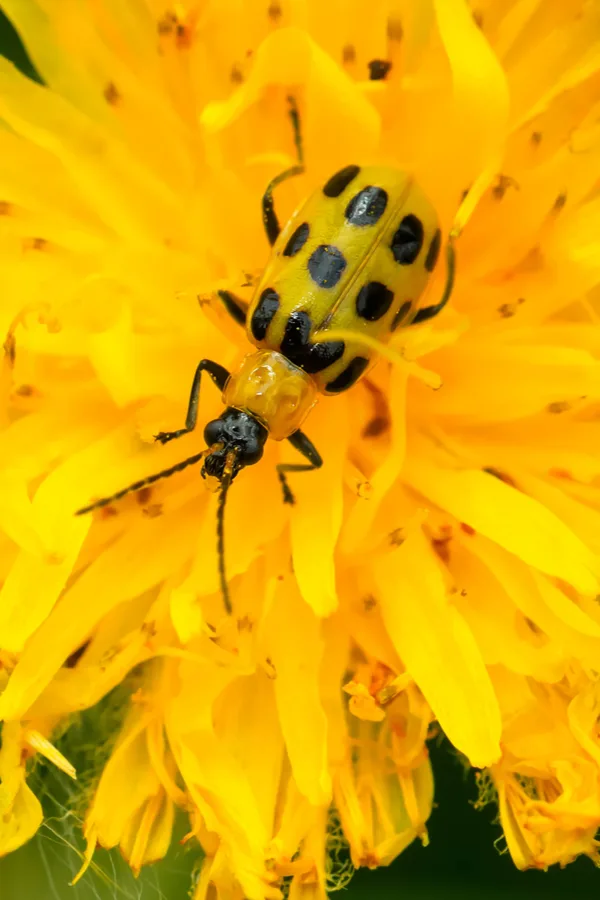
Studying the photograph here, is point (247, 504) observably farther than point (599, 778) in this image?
Yes

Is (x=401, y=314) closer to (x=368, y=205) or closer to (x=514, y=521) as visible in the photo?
(x=368, y=205)

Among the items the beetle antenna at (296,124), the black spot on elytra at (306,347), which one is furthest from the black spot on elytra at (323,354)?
the beetle antenna at (296,124)

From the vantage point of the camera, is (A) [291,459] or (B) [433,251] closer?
(B) [433,251]

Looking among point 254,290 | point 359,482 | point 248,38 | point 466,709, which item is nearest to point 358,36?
point 248,38

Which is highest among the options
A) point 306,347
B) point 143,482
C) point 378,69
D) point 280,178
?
point 378,69

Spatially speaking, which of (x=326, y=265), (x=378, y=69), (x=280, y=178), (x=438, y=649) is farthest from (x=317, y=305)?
(x=438, y=649)

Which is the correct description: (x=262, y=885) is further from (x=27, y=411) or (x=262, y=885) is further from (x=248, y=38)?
(x=248, y=38)
